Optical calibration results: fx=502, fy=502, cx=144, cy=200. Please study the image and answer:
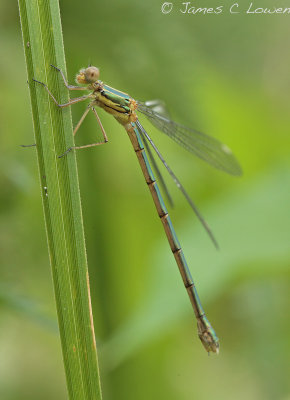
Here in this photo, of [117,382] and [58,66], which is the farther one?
[117,382]

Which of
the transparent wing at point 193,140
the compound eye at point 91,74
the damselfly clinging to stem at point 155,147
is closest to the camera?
the compound eye at point 91,74

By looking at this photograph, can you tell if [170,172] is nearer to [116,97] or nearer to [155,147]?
[155,147]

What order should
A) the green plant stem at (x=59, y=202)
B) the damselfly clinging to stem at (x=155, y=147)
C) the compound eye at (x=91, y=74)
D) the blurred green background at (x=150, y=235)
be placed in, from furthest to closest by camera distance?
the blurred green background at (x=150, y=235) < the damselfly clinging to stem at (x=155, y=147) < the compound eye at (x=91, y=74) < the green plant stem at (x=59, y=202)

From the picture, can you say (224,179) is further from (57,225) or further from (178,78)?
(57,225)

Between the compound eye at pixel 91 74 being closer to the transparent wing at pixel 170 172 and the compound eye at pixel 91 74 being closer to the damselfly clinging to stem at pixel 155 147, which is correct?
the damselfly clinging to stem at pixel 155 147

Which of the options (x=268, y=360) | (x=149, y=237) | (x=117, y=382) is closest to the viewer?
(x=117, y=382)

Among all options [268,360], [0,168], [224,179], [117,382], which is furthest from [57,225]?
[268,360]

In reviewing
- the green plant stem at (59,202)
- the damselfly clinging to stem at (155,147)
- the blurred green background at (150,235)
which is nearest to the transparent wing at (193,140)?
the damselfly clinging to stem at (155,147)

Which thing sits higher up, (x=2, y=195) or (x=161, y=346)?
(x=2, y=195)

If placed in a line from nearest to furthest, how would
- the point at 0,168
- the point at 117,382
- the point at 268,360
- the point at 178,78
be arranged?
the point at 0,168 < the point at 117,382 < the point at 178,78 < the point at 268,360
